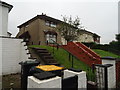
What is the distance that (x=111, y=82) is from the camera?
12.1ft

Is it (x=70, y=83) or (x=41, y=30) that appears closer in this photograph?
(x=70, y=83)

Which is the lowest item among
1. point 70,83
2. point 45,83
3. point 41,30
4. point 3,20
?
point 70,83

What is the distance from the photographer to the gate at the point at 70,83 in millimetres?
2336

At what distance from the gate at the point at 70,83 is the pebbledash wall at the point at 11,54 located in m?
4.67

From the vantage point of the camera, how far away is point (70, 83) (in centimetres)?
249

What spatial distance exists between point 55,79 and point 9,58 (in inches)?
220

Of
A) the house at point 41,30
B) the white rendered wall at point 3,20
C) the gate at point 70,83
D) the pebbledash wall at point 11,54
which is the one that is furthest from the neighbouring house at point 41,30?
the gate at point 70,83

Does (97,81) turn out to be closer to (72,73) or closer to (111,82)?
(111,82)

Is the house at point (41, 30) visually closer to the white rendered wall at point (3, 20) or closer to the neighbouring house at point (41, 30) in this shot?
the neighbouring house at point (41, 30)

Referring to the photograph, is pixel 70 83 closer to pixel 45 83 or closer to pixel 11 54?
pixel 45 83

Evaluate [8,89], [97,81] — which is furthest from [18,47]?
[97,81]

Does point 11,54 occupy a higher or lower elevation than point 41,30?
lower

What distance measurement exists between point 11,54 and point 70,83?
5.38 meters

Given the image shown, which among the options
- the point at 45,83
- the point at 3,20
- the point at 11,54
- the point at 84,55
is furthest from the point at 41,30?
the point at 45,83
